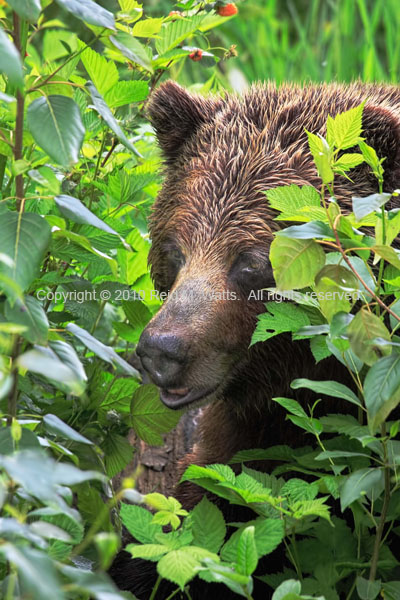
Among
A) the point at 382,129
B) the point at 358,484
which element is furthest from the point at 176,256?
the point at 358,484

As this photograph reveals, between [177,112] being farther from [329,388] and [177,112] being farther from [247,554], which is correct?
[247,554]

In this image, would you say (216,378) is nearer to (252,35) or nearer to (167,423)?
(167,423)

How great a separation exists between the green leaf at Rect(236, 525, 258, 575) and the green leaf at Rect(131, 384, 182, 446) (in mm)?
748

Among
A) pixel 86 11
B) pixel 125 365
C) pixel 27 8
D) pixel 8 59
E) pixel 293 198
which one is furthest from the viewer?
pixel 293 198

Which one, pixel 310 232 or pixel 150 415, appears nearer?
pixel 310 232

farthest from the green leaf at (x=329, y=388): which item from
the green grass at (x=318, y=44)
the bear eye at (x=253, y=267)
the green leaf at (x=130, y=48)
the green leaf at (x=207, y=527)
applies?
the green grass at (x=318, y=44)

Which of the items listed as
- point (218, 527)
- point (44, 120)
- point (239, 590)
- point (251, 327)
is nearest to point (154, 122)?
point (251, 327)

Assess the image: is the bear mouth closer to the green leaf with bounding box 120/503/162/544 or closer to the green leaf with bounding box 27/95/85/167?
the green leaf with bounding box 120/503/162/544

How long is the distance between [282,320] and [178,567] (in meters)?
0.74

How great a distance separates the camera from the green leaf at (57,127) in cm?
152

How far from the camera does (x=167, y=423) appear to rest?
2301mm

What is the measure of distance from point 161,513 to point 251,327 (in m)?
0.87

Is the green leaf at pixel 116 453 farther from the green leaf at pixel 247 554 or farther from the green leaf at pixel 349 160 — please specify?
the green leaf at pixel 349 160

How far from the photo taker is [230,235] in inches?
96.5
